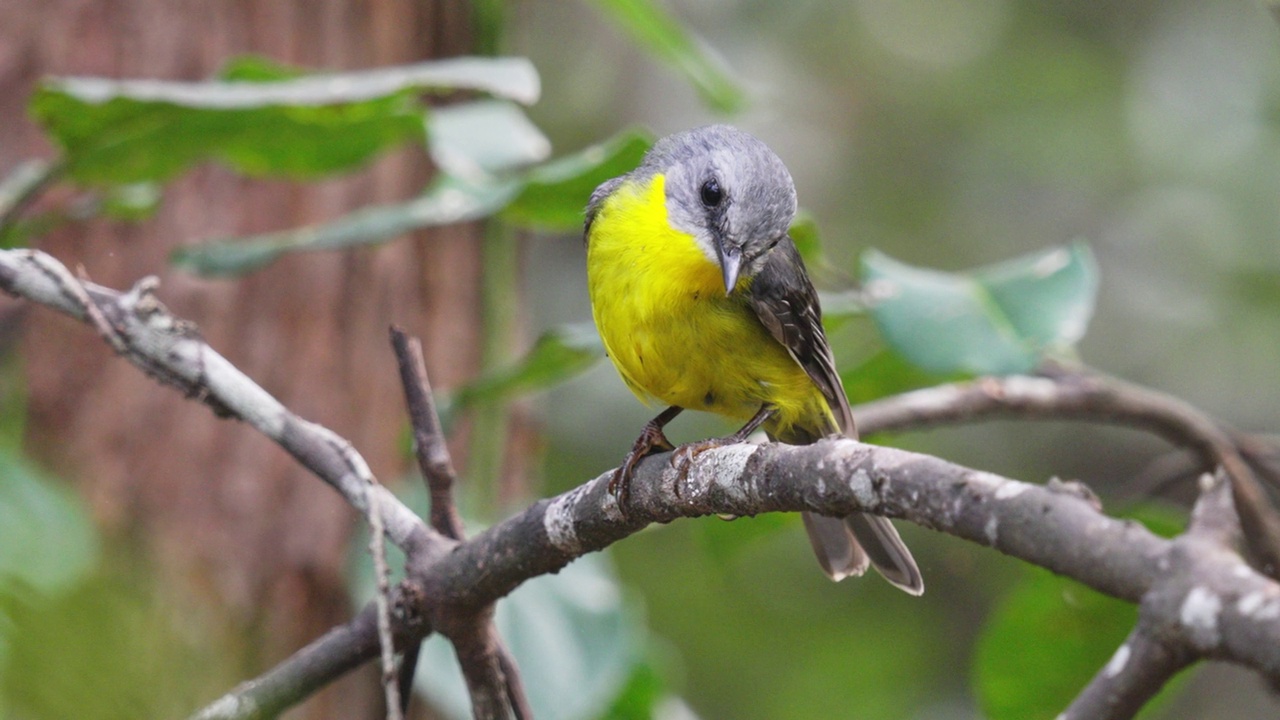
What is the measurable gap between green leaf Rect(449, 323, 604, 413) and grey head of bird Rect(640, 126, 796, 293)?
0.58 m

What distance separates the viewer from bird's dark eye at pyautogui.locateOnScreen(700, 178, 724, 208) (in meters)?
2.79

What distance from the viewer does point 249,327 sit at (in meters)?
4.05

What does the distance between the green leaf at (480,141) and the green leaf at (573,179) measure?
16 cm

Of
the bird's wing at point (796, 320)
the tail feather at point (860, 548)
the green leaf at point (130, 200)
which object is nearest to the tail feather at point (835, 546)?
the tail feather at point (860, 548)

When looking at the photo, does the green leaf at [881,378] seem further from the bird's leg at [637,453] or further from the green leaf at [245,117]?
the green leaf at [245,117]

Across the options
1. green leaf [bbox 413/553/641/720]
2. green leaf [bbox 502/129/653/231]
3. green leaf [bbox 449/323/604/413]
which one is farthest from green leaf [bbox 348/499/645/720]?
green leaf [bbox 502/129/653/231]

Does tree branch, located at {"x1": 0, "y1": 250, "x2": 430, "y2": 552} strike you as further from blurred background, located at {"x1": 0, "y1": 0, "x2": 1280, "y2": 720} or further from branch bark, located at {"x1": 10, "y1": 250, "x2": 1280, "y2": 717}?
blurred background, located at {"x1": 0, "y1": 0, "x2": 1280, "y2": 720}

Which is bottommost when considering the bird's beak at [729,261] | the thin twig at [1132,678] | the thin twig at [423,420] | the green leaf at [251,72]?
the thin twig at [1132,678]

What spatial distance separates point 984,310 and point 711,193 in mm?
783

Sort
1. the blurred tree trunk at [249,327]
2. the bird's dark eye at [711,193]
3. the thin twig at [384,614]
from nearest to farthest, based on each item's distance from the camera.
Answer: the thin twig at [384,614]
the bird's dark eye at [711,193]
the blurred tree trunk at [249,327]

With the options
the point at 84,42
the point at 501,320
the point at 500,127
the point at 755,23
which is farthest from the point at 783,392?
the point at 755,23

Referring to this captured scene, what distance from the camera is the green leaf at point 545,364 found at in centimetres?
329

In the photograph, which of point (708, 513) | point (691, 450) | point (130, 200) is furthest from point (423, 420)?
point (130, 200)

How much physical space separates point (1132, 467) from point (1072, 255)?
4.66m
